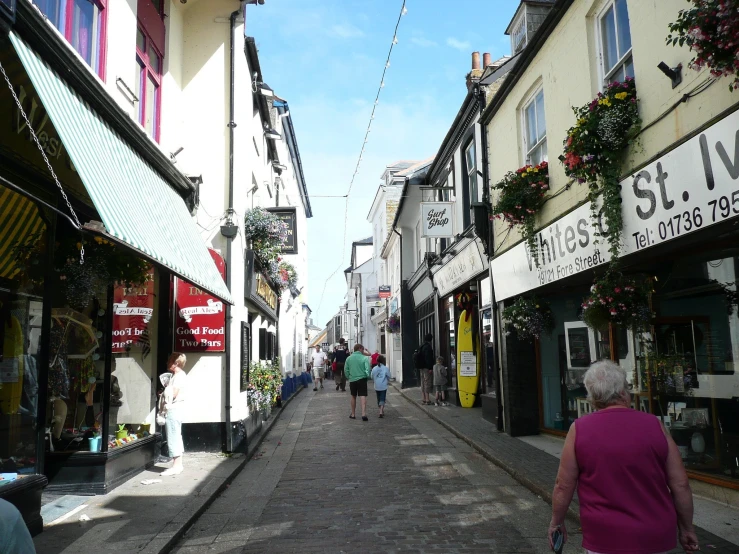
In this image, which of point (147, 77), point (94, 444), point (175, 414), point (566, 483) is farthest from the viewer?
point (147, 77)

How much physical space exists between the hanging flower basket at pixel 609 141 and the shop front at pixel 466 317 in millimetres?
6026

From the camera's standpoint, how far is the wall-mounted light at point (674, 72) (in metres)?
5.43

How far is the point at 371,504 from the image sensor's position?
6.70 metres

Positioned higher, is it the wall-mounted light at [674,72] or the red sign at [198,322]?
the wall-mounted light at [674,72]

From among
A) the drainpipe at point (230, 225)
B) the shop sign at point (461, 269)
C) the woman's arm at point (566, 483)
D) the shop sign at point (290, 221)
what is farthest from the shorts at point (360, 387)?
the woman's arm at point (566, 483)

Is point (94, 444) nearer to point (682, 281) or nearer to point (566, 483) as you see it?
point (566, 483)

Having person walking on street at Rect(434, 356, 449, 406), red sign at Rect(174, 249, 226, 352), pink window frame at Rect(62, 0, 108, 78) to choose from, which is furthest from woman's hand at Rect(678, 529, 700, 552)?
person walking on street at Rect(434, 356, 449, 406)

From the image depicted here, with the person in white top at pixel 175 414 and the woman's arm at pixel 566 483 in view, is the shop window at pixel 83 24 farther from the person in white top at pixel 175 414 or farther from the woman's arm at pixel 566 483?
the woman's arm at pixel 566 483

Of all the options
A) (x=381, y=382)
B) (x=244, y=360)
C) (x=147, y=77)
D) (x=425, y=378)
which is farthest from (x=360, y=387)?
(x=147, y=77)

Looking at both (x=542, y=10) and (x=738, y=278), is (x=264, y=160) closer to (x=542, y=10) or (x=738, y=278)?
(x=542, y=10)

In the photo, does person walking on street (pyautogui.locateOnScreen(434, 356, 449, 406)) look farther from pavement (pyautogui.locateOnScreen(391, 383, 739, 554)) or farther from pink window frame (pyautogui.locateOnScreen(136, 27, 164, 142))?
pink window frame (pyautogui.locateOnScreen(136, 27, 164, 142))

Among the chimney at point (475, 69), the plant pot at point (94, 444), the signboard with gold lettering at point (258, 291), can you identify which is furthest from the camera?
the chimney at point (475, 69)

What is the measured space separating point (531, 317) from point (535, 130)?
3000 mm

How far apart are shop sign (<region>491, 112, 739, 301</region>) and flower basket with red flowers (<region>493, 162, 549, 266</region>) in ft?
2.47
